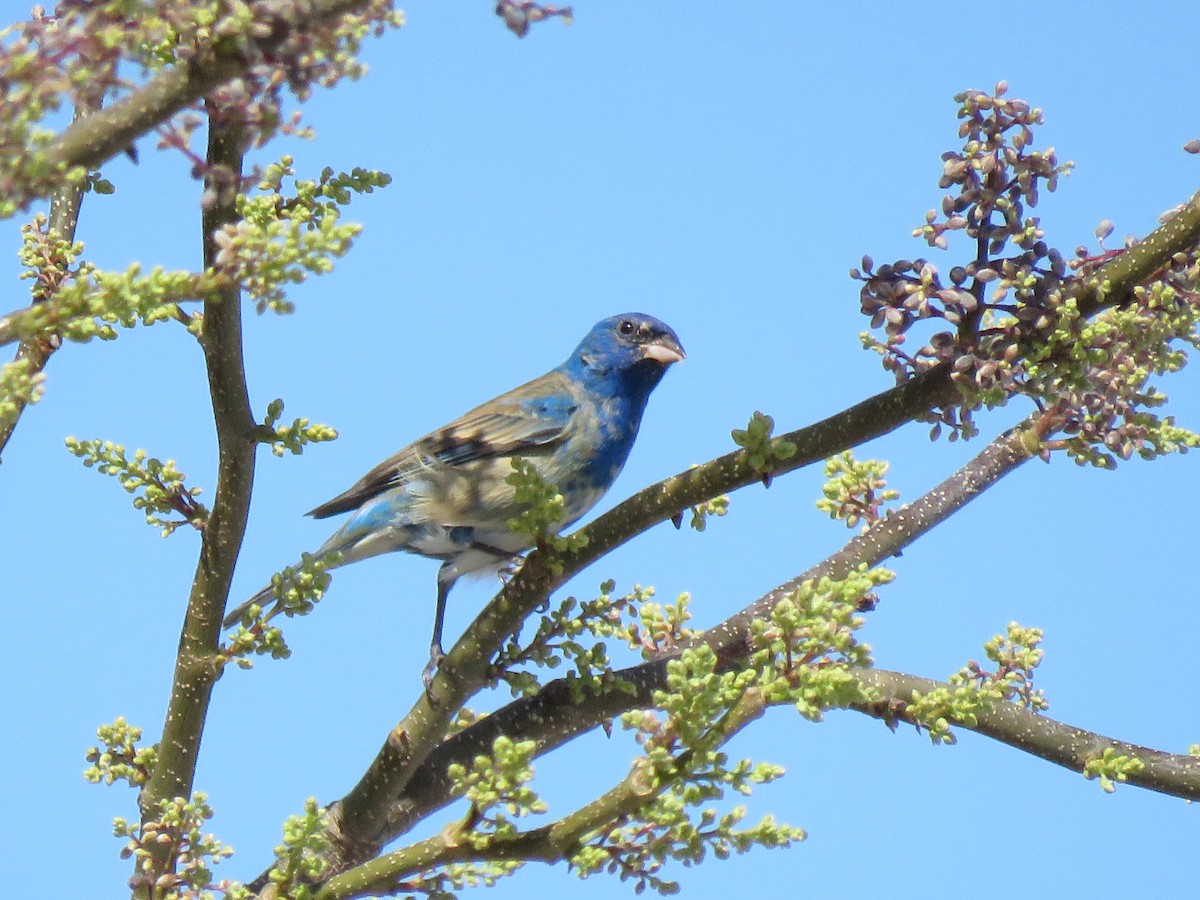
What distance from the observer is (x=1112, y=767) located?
145 inches

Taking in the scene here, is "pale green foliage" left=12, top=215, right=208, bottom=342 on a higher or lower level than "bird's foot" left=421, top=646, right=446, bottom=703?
lower

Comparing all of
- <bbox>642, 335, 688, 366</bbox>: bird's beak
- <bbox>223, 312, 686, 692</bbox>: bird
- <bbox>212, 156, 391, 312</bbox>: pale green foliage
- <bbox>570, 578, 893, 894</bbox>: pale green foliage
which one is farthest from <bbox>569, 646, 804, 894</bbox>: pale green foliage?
<bbox>642, 335, 688, 366</bbox>: bird's beak

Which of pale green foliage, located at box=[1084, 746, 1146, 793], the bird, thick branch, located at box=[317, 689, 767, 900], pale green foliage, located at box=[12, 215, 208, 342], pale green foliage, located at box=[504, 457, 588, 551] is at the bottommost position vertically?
pale green foliage, located at box=[1084, 746, 1146, 793]

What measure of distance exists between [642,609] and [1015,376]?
4.22 feet

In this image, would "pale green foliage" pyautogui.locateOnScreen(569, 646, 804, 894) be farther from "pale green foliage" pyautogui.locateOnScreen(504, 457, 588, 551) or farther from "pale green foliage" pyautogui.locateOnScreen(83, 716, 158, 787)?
"pale green foliage" pyautogui.locateOnScreen(83, 716, 158, 787)

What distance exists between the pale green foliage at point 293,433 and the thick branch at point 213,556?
0.08 meters

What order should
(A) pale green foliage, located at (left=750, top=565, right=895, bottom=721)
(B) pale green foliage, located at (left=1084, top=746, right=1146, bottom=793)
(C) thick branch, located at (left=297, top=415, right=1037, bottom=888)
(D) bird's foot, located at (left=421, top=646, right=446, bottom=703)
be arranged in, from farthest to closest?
(D) bird's foot, located at (left=421, top=646, right=446, bottom=703), (C) thick branch, located at (left=297, top=415, right=1037, bottom=888), (B) pale green foliage, located at (left=1084, top=746, right=1146, bottom=793), (A) pale green foliage, located at (left=750, top=565, right=895, bottom=721)

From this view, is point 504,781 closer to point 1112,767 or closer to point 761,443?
point 761,443

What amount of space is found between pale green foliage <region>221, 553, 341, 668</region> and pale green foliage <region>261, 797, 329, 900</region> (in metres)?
0.70

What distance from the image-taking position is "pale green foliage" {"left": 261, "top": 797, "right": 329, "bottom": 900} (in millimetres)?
3066

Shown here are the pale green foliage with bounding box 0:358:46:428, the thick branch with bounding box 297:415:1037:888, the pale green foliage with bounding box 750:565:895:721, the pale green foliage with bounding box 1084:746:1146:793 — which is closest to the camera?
the pale green foliage with bounding box 0:358:46:428

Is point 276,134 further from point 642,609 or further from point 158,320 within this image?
point 642,609

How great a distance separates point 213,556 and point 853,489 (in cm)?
195

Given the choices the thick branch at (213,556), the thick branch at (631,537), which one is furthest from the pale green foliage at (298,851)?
the thick branch at (213,556)
